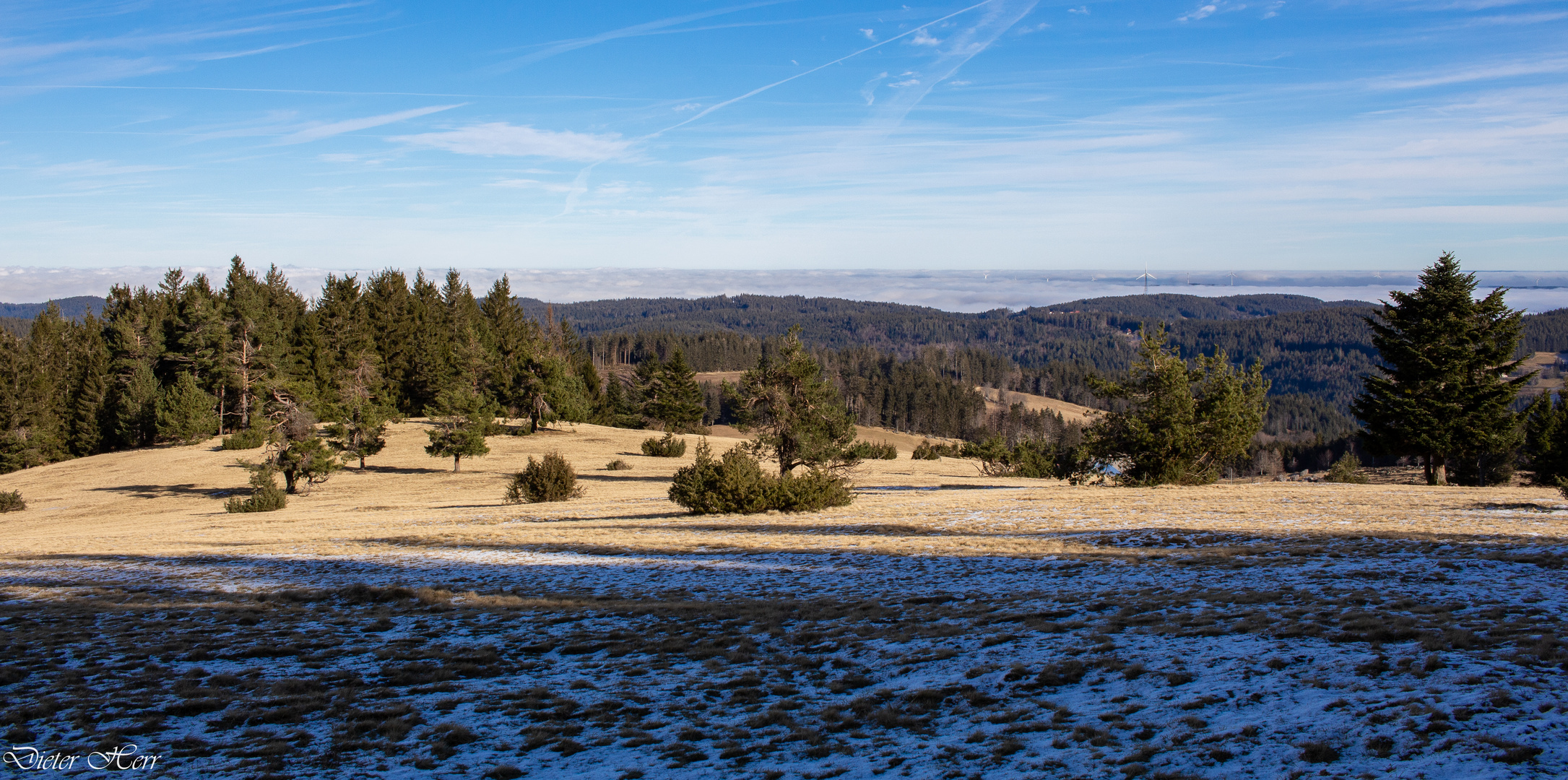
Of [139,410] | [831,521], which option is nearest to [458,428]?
[831,521]

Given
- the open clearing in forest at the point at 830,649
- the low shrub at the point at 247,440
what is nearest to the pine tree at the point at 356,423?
the low shrub at the point at 247,440

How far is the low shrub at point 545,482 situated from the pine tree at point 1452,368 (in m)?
29.7

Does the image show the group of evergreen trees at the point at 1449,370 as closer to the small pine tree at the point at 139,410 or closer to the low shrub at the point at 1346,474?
the low shrub at the point at 1346,474

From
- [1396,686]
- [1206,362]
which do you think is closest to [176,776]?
[1396,686]

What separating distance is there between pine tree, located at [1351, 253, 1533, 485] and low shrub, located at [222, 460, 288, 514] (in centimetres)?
4013

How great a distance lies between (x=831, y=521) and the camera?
65.6 ft

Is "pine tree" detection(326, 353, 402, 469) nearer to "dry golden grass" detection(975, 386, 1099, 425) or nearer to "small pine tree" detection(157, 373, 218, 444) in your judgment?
"small pine tree" detection(157, 373, 218, 444)

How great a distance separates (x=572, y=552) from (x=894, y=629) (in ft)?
27.5

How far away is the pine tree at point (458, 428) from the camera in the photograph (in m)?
41.5

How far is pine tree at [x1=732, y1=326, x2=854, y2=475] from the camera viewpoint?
28688 mm

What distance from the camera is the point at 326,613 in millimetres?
11211

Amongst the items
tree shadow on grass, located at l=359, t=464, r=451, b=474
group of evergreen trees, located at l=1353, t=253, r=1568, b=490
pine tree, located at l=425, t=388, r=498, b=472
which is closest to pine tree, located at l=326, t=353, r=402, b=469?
tree shadow on grass, located at l=359, t=464, r=451, b=474

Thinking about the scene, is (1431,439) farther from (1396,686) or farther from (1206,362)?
(1396,686)

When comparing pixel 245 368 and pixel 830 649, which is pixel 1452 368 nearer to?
pixel 830 649
